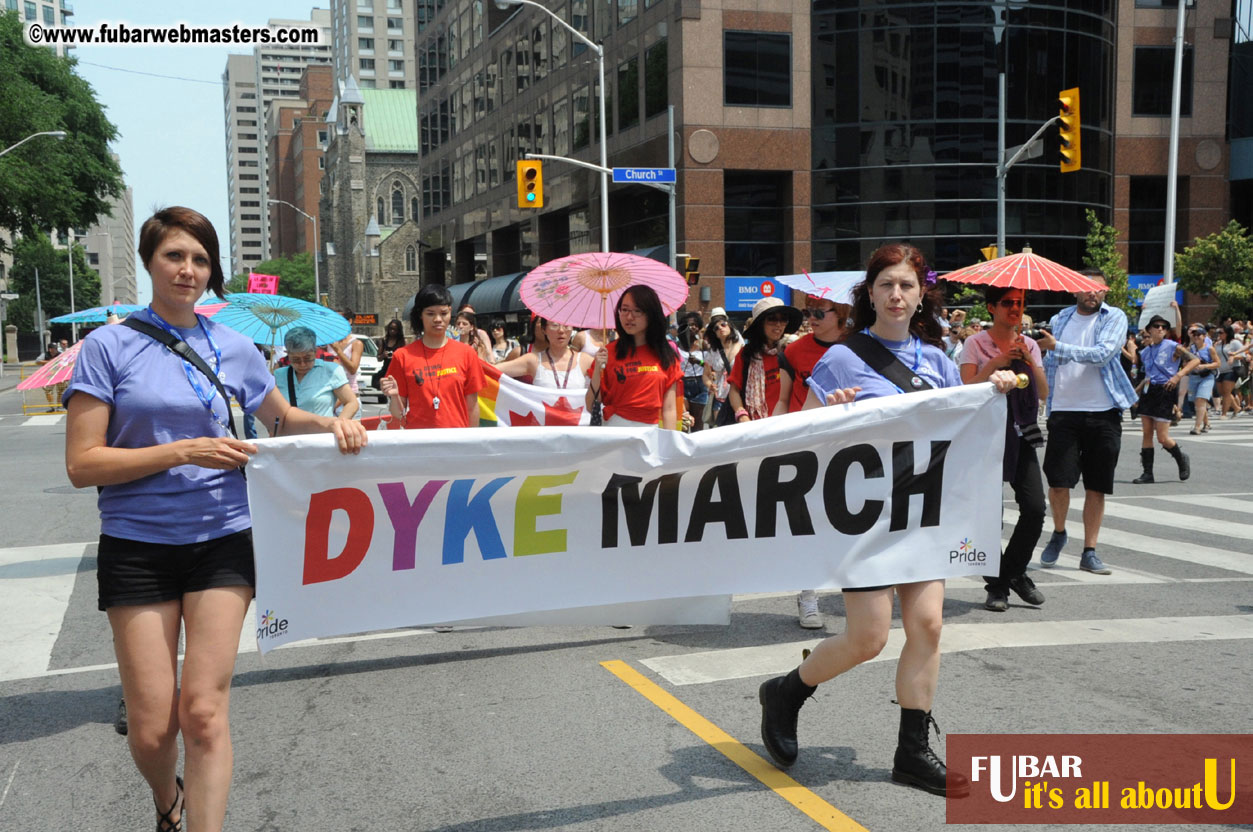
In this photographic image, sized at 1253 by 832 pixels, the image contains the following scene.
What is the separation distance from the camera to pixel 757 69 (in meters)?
36.9

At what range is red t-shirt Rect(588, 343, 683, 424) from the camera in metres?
7.01

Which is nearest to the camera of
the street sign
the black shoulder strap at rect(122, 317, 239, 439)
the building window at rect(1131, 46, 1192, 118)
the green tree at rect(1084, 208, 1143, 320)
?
the black shoulder strap at rect(122, 317, 239, 439)

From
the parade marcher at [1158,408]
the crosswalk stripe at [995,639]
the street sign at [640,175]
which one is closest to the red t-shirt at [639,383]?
the crosswalk stripe at [995,639]

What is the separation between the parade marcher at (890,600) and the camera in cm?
413

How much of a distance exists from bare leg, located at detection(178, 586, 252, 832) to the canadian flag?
5.58 m

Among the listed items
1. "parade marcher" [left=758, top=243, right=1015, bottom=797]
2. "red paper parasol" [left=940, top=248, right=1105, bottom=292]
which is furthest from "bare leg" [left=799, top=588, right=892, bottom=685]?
"red paper parasol" [left=940, top=248, right=1105, bottom=292]

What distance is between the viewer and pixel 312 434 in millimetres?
3900

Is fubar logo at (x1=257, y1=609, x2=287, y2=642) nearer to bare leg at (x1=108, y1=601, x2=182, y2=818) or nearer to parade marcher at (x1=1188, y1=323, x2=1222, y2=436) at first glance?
bare leg at (x1=108, y1=601, x2=182, y2=818)

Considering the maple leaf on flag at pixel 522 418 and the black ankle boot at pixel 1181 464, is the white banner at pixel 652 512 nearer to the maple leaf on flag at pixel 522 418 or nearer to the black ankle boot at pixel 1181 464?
the maple leaf on flag at pixel 522 418

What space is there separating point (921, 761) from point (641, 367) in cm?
337

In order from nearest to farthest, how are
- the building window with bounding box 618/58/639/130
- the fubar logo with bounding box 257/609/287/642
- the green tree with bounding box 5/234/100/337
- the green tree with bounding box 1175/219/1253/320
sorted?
the fubar logo with bounding box 257/609/287/642 → the green tree with bounding box 1175/219/1253/320 → the building window with bounding box 618/58/639/130 → the green tree with bounding box 5/234/100/337

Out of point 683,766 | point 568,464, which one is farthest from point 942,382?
point 683,766

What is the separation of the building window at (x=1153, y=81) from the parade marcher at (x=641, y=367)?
38.6 metres

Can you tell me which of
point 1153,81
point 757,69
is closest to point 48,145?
point 757,69
